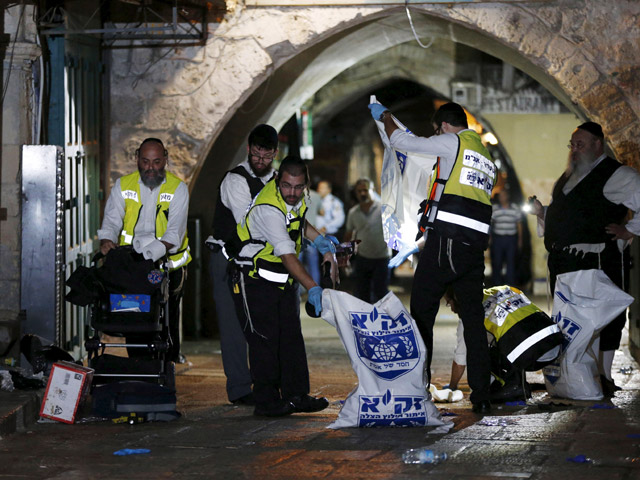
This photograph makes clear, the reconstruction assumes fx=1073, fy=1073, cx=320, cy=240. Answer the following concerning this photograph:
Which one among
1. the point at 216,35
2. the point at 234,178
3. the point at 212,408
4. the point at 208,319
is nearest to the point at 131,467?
the point at 212,408

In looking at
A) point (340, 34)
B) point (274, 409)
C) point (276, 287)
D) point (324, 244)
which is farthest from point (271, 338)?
point (340, 34)

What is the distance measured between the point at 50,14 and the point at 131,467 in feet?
15.5

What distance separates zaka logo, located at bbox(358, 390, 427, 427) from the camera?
6035 millimetres

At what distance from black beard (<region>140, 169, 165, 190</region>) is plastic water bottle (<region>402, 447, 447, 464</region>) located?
9.55 feet

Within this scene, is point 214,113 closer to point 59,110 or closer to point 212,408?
point 59,110

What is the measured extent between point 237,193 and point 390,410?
184cm

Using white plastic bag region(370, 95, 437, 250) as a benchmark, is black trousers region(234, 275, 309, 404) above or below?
below

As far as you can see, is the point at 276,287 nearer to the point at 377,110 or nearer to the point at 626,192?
the point at 377,110

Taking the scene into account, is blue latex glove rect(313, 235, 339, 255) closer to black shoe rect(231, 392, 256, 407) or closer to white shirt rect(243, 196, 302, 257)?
white shirt rect(243, 196, 302, 257)

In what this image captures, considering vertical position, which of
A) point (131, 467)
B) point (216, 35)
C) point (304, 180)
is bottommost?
point (131, 467)

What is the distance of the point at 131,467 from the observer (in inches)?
205

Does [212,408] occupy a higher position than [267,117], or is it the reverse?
[267,117]

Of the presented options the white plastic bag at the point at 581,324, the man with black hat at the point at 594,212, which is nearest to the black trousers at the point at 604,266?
the man with black hat at the point at 594,212

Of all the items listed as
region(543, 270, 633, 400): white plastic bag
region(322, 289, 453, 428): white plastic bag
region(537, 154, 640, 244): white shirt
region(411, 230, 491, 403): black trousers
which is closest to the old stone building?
region(537, 154, 640, 244): white shirt
